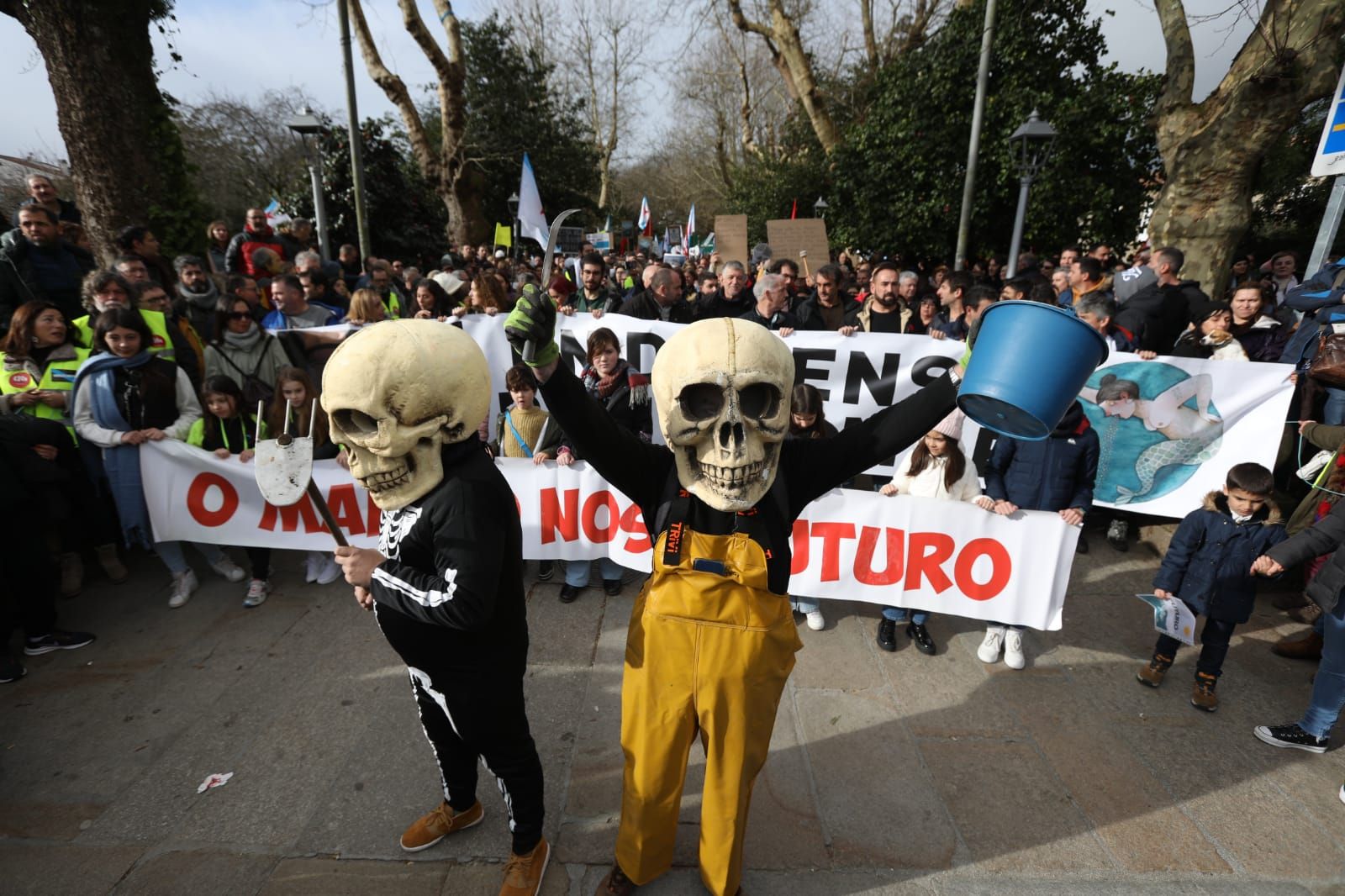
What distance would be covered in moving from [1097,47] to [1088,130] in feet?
6.23

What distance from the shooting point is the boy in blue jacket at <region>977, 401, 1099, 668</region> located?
12.8 feet

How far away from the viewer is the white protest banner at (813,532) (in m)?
3.78

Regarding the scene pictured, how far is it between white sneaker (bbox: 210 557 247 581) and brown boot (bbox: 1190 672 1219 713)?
20.7 ft

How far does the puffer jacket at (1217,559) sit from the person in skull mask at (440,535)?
3.58 meters

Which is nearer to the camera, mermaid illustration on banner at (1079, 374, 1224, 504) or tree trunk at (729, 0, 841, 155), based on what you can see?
mermaid illustration on banner at (1079, 374, 1224, 504)

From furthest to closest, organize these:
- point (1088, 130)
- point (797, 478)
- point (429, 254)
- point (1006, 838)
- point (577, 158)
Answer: point (577, 158)
point (429, 254)
point (1088, 130)
point (1006, 838)
point (797, 478)

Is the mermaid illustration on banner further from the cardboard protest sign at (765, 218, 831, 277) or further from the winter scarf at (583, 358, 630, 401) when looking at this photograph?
the cardboard protest sign at (765, 218, 831, 277)

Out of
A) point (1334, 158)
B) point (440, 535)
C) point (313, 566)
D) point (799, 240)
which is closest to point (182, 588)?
point (313, 566)

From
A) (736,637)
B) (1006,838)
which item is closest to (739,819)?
(736,637)

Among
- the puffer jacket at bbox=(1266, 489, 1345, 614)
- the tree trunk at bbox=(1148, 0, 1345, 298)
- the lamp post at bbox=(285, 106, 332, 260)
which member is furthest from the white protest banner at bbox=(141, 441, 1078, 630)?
the tree trunk at bbox=(1148, 0, 1345, 298)

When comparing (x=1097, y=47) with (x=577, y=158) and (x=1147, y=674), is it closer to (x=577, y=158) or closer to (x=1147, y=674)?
(x=1147, y=674)

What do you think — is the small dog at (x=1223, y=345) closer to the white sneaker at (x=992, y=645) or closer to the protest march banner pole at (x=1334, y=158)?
the protest march banner pole at (x=1334, y=158)

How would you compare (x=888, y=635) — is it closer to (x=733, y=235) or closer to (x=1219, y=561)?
(x=1219, y=561)

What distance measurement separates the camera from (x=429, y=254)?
1683 cm
